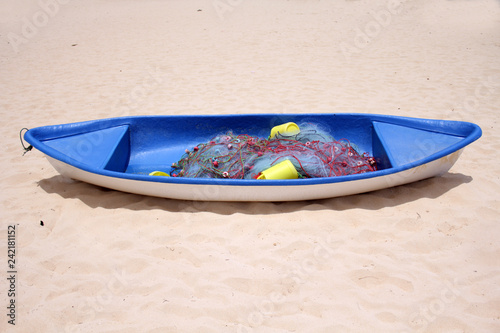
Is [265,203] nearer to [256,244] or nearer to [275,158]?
[275,158]

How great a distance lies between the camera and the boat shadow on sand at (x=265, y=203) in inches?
146

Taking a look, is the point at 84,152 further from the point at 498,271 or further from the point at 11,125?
the point at 498,271

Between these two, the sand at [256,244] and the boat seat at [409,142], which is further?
the boat seat at [409,142]

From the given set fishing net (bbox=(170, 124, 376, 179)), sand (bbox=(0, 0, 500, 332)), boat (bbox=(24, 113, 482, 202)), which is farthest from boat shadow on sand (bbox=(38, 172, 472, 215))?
fishing net (bbox=(170, 124, 376, 179))

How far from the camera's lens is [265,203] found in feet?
12.4

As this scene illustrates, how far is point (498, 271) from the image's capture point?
2885mm

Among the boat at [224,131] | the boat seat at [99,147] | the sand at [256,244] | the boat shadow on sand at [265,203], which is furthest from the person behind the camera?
the boat seat at [99,147]

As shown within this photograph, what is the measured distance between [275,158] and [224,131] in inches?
47.0

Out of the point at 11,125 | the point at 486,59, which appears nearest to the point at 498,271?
the point at 11,125

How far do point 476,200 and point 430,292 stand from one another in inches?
61.1

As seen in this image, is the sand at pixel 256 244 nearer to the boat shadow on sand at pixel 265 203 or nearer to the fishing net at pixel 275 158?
the boat shadow on sand at pixel 265 203

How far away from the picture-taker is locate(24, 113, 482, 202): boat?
136 inches

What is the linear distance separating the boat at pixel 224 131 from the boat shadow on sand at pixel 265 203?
139 millimetres

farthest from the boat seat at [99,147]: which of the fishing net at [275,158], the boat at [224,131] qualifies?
the fishing net at [275,158]
